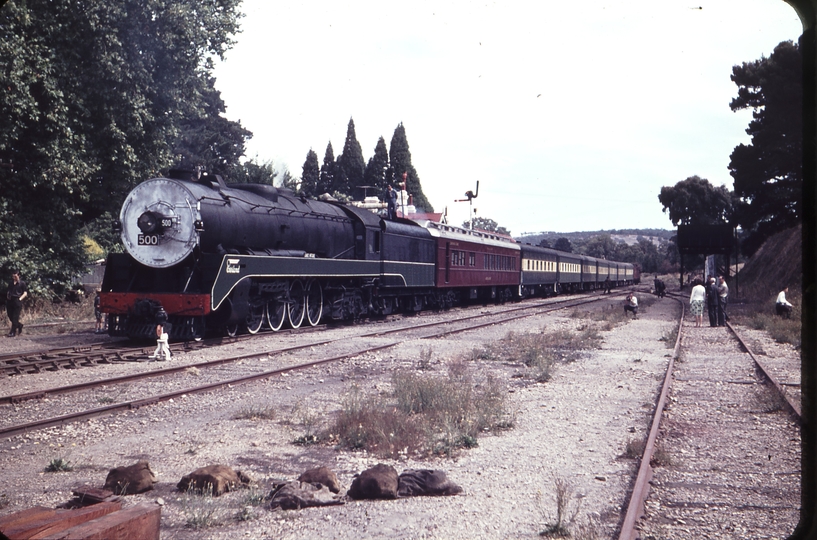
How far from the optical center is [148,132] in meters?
22.4

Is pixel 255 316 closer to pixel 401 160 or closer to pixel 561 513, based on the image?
pixel 561 513

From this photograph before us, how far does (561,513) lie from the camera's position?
177 inches

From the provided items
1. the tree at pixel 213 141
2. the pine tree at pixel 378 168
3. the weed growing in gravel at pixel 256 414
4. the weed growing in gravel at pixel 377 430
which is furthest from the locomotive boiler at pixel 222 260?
the pine tree at pixel 378 168

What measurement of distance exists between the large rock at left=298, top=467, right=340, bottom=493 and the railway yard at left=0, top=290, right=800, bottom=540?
28 cm

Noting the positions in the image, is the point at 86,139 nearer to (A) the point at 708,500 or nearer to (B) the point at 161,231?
→ (B) the point at 161,231

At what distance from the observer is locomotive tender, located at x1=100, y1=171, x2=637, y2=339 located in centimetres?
1386

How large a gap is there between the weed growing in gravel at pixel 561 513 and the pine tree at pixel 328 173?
8066 centimetres

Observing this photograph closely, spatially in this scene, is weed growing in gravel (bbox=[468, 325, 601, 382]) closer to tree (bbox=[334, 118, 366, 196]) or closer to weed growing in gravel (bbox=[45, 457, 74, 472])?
weed growing in gravel (bbox=[45, 457, 74, 472])

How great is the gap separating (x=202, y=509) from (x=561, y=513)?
2436mm

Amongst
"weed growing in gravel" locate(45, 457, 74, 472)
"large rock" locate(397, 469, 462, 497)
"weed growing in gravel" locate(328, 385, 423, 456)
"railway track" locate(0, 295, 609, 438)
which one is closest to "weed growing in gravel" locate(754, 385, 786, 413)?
"weed growing in gravel" locate(328, 385, 423, 456)

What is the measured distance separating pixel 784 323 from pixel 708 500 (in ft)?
59.6

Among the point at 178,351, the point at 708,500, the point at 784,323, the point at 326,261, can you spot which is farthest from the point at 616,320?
the point at 708,500

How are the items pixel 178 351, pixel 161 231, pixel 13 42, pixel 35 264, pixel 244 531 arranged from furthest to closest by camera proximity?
pixel 35 264 < pixel 13 42 < pixel 161 231 < pixel 178 351 < pixel 244 531

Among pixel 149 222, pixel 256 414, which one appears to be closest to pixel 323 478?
pixel 256 414
